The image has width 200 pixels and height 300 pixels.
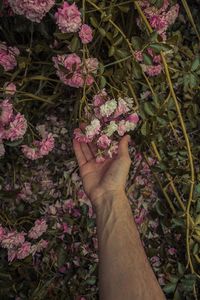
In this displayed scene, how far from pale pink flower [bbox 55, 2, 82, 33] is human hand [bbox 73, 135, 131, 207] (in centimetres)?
41

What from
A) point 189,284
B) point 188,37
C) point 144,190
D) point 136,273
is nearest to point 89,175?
point 136,273

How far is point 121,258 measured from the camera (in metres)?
1.45

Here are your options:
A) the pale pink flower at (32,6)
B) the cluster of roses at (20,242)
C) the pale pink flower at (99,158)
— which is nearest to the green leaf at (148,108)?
the pale pink flower at (99,158)

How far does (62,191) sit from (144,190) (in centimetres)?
42

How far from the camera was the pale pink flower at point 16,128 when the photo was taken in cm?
162

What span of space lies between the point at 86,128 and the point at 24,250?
0.67 m

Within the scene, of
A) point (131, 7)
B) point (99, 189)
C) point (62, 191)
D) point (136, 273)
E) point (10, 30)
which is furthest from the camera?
point (62, 191)

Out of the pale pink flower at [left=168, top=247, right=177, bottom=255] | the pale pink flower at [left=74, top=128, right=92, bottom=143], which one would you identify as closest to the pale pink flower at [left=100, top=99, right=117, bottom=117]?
the pale pink flower at [left=74, top=128, right=92, bottom=143]

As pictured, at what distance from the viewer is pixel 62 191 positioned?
2.35 metres

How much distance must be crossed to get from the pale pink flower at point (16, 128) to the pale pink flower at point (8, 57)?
25cm

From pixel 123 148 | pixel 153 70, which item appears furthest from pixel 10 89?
pixel 153 70

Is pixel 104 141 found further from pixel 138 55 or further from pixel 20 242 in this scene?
pixel 20 242

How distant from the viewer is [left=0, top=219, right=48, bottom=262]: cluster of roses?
1856 mm

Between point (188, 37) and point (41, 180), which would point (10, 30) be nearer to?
point (41, 180)
